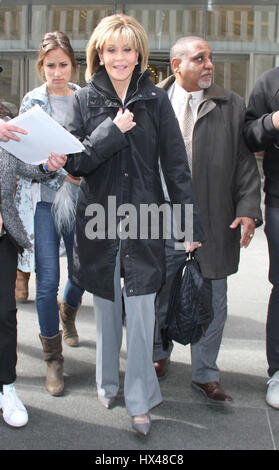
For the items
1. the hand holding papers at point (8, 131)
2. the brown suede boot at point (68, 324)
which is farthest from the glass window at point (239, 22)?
the hand holding papers at point (8, 131)

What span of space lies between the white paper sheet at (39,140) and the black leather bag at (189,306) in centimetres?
92

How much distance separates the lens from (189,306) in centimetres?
314

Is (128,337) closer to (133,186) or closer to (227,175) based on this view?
(133,186)

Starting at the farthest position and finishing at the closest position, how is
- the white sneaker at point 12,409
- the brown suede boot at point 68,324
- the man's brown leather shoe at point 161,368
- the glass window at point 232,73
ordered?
the glass window at point 232,73 → the brown suede boot at point 68,324 → the man's brown leather shoe at point 161,368 → the white sneaker at point 12,409

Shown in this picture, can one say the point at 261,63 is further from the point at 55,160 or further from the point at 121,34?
the point at 55,160

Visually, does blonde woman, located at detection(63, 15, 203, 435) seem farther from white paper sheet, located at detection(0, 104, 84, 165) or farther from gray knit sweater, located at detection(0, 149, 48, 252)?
gray knit sweater, located at detection(0, 149, 48, 252)

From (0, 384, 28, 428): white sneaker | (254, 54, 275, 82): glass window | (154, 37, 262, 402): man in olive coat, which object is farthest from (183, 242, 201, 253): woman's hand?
(254, 54, 275, 82): glass window

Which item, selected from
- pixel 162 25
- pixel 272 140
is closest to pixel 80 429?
pixel 272 140

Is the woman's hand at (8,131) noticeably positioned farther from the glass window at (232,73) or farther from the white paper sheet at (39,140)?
the glass window at (232,73)

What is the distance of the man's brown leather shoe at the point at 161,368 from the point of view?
12.5 ft

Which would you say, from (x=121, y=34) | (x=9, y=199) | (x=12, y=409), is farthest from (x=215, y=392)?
(x=121, y=34)

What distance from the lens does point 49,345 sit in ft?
11.8

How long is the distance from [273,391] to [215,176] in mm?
1316

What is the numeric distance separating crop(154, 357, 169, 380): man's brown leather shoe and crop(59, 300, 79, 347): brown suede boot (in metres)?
0.79
